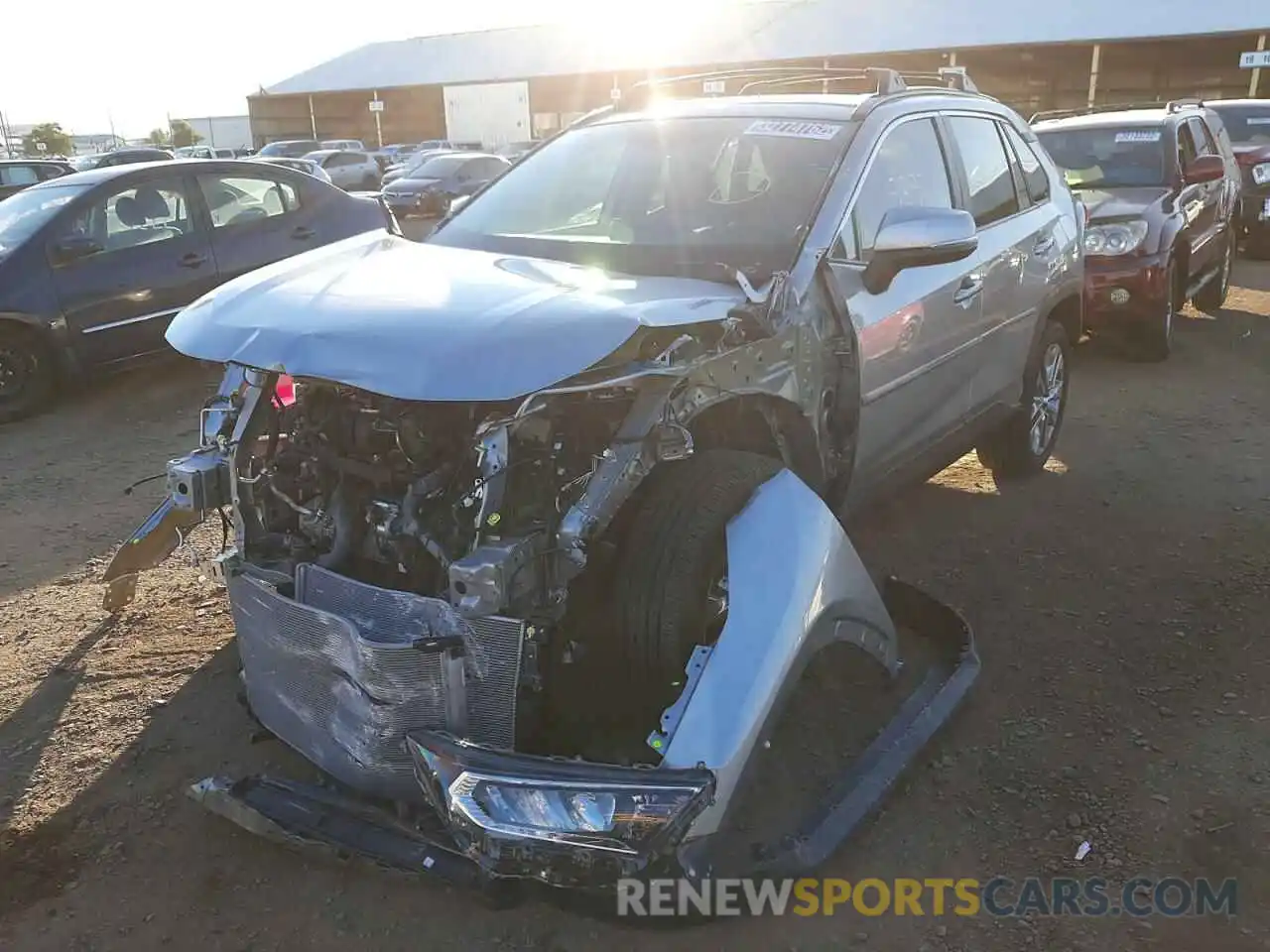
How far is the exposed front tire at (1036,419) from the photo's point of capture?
204 inches

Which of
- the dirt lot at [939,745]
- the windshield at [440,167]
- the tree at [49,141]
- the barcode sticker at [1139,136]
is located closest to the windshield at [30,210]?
the dirt lot at [939,745]

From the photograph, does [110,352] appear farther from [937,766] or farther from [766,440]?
[937,766]

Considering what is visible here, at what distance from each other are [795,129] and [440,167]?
18.8 meters

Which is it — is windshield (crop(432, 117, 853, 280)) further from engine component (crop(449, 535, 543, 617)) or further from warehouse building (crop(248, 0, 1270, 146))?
warehouse building (crop(248, 0, 1270, 146))

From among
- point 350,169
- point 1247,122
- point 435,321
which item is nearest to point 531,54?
point 350,169

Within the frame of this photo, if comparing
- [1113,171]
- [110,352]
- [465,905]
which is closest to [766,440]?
[465,905]

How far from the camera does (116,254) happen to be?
7398 millimetres

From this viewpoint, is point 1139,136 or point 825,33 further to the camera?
point 825,33

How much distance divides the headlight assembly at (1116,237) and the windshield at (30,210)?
7.41m

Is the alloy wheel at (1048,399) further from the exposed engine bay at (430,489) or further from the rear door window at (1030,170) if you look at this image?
the exposed engine bay at (430,489)

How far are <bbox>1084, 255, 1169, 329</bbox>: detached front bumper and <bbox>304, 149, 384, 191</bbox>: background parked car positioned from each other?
21141 millimetres

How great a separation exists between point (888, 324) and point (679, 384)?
1199 mm

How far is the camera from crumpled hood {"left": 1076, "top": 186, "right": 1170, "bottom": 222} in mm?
7797

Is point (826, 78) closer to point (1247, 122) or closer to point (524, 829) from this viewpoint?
point (524, 829)
